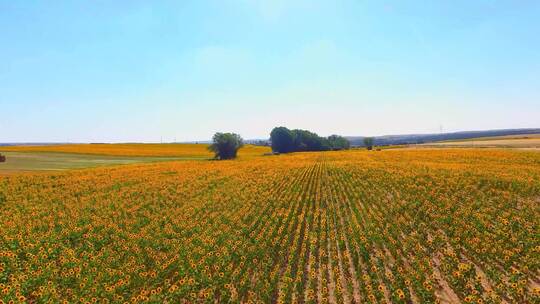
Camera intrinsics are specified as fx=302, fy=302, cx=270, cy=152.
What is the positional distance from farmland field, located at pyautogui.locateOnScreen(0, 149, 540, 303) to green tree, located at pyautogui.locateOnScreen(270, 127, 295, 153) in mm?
92764

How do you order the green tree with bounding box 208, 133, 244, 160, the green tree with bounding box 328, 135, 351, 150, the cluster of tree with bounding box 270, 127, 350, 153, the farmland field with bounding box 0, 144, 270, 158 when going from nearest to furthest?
the green tree with bounding box 208, 133, 244, 160
the farmland field with bounding box 0, 144, 270, 158
the cluster of tree with bounding box 270, 127, 350, 153
the green tree with bounding box 328, 135, 351, 150

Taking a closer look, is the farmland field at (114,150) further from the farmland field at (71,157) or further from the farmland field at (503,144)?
the farmland field at (503,144)

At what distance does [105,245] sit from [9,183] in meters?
26.0

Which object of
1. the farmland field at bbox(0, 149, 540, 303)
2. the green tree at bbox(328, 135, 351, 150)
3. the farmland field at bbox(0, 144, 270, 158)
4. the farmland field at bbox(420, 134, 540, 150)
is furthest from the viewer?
the green tree at bbox(328, 135, 351, 150)

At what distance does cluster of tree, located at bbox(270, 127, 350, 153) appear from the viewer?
118 m

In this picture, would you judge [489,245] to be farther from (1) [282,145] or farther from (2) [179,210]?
(1) [282,145]

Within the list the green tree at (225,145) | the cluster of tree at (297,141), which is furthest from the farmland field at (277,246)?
the cluster of tree at (297,141)

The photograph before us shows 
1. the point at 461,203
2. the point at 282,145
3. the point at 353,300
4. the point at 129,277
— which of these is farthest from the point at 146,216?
the point at 282,145

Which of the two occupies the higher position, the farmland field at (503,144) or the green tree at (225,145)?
the green tree at (225,145)

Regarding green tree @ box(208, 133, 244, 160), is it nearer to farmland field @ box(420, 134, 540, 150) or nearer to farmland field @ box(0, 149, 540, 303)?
farmland field @ box(0, 149, 540, 303)

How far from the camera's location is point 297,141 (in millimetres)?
123188

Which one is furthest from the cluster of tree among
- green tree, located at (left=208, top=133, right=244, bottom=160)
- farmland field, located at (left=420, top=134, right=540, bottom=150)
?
farmland field, located at (left=420, top=134, right=540, bottom=150)

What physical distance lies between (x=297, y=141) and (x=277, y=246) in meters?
111

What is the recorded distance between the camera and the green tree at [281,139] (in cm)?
11774
